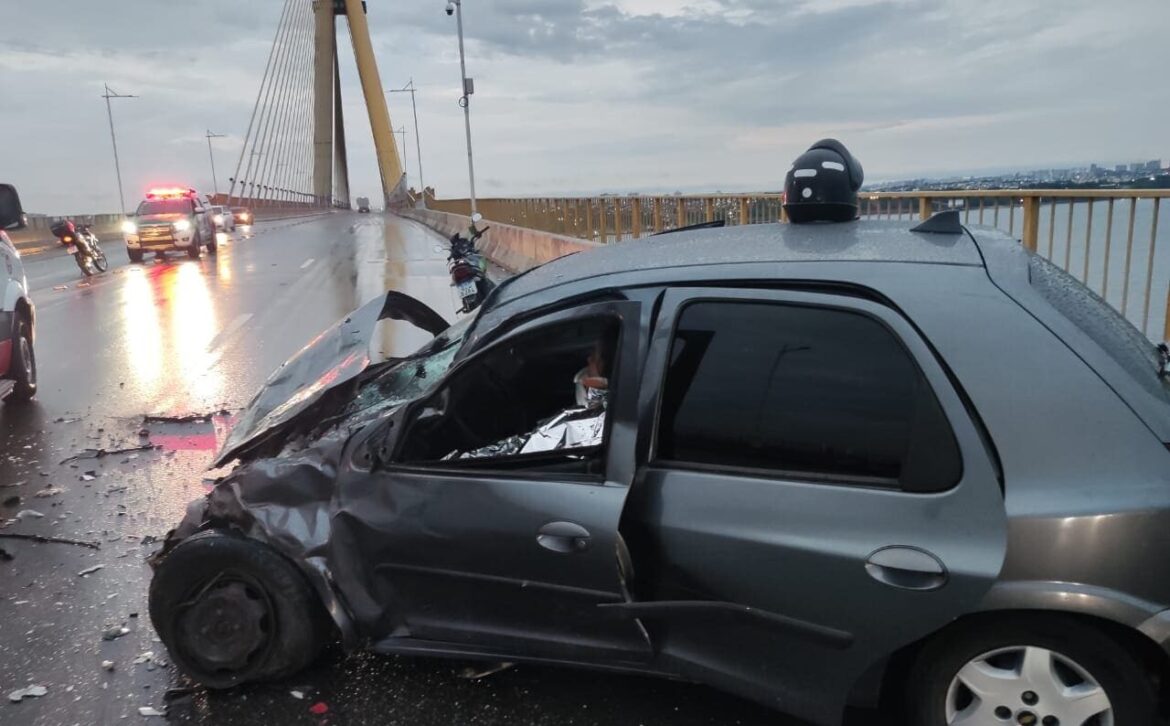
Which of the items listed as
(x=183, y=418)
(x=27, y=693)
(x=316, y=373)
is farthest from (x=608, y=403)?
(x=183, y=418)

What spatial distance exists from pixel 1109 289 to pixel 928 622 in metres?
4.41

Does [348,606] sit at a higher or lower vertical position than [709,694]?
higher

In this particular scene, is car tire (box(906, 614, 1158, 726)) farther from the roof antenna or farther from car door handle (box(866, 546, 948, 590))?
the roof antenna

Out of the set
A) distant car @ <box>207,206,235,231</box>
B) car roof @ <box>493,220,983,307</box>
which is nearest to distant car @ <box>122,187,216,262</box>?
distant car @ <box>207,206,235,231</box>

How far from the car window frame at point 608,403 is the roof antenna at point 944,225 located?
102 cm

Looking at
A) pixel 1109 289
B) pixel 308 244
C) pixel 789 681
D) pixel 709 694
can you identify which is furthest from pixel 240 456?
pixel 308 244

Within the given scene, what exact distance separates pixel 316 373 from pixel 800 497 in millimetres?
2202

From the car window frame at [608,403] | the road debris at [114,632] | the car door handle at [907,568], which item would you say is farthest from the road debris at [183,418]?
the car door handle at [907,568]

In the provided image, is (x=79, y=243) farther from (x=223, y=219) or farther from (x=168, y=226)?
(x=223, y=219)

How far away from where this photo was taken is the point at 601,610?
8.45 ft

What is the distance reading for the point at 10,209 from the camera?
21.1 ft

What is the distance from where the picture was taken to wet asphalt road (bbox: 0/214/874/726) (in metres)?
2.94

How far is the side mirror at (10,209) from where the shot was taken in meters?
6.37

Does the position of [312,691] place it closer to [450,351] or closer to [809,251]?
[450,351]
